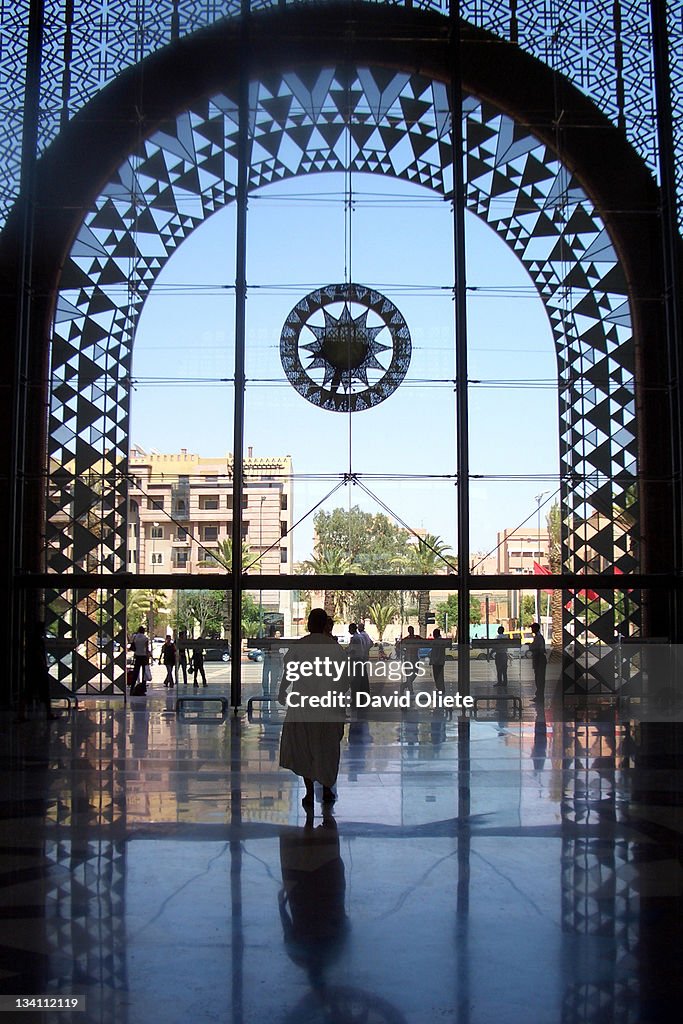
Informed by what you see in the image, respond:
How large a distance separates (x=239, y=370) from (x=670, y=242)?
5.95 m

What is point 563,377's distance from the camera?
14406 mm

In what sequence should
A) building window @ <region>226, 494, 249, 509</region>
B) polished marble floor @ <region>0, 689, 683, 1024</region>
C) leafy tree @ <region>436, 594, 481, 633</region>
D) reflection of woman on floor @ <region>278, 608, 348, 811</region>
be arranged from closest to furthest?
1. polished marble floor @ <region>0, 689, 683, 1024</region>
2. reflection of woman on floor @ <region>278, 608, 348, 811</region>
3. building window @ <region>226, 494, 249, 509</region>
4. leafy tree @ <region>436, 594, 481, 633</region>

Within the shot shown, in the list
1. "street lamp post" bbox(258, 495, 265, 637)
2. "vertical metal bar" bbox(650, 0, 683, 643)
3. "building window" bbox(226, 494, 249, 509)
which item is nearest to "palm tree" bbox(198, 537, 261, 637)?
"street lamp post" bbox(258, 495, 265, 637)

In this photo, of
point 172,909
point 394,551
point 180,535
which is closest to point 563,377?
point 394,551

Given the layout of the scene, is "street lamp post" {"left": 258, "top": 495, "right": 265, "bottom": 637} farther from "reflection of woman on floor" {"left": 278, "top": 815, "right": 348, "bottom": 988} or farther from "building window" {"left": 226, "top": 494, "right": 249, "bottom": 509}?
"reflection of woman on floor" {"left": 278, "top": 815, "right": 348, "bottom": 988}

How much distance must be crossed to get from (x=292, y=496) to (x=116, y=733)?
16.5ft

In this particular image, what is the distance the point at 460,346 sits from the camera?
1322 centimetres

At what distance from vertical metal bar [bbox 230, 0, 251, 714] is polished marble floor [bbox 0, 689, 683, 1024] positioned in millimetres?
4879

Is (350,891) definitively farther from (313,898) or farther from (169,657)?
(169,657)

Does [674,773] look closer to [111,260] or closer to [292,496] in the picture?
[292,496]

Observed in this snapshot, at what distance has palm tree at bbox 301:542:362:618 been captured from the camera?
14232 mm

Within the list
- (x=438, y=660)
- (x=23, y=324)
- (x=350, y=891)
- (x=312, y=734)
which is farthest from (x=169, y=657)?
(x=350, y=891)

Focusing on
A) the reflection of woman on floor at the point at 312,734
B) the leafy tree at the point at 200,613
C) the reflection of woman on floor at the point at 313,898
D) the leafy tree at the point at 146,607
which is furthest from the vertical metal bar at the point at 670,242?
the leafy tree at the point at 146,607

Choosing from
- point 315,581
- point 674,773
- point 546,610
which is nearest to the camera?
point 674,773
